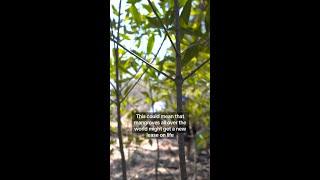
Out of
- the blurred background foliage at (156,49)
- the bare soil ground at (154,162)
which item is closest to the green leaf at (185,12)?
the blurred background foliage at (156,49)

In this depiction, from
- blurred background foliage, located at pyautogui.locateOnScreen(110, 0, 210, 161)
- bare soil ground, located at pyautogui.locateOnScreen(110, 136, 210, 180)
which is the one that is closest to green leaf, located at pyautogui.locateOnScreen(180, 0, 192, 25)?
blurred background foliage, located at pyautogui.locateOnScreen(110, 0, 210, 161)

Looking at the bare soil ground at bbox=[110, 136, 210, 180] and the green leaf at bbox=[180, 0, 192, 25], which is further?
the bare soil ground at bbox=[110, 136, 210, 180]

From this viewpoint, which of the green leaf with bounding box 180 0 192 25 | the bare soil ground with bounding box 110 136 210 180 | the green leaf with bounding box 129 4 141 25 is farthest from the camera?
the bare soil ground with bounding box 110 136 210 180

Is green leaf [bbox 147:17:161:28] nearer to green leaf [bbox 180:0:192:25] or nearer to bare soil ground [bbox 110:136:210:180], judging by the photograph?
green leaf [bbox 180:0:192:25]

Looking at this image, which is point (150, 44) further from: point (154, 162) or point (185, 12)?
point (154, 162)

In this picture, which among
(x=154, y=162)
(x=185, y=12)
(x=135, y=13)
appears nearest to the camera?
(x=185, y=12)

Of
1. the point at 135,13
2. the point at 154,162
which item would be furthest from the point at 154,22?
the point at 154,162

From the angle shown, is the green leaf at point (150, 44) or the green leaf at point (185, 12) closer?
the green leaf at point (185, 12)

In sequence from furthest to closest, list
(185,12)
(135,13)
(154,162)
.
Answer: (154,162), (135,13), (185,12)

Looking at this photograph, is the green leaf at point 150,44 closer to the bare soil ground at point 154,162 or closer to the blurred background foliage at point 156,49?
the blurred background foliage at point 156,49

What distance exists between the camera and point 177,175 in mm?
1975
